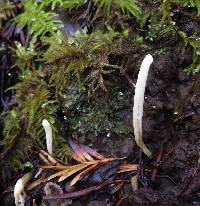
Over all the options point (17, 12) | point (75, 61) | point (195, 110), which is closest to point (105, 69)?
point (75, 61)

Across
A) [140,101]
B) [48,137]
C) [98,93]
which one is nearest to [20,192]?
[48,137]

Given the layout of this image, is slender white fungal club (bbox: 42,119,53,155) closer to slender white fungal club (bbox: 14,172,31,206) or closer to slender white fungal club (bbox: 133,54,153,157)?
slender white fungal club (bbox: 14,172,31,206)

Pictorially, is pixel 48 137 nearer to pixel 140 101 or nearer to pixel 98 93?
pixel 98 93

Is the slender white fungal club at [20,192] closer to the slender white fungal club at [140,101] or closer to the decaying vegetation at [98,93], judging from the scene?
the decaying vegetation at [98,93]

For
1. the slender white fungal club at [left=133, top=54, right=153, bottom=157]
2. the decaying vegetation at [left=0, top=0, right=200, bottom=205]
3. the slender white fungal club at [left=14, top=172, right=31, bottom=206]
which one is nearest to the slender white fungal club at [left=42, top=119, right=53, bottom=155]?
the decaying vegetation at [left=0, top=0, right=200, bottom=205]

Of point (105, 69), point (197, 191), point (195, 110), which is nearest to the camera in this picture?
point (197, 191)

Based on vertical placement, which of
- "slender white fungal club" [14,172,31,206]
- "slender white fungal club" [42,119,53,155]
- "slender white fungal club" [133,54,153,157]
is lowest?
"slender white fungal club" [14,172,31,206]

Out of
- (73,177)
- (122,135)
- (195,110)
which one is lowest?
(73,177)

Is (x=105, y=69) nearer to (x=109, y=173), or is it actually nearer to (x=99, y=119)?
(x=99, y=119)
